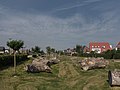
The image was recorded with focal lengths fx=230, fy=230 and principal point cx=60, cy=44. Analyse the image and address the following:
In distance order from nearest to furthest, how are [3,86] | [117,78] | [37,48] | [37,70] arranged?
[117,78] < [3,86] < [37,70] < [37,48]

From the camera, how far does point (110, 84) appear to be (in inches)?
925

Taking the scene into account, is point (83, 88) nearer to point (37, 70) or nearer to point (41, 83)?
point (41, 83)

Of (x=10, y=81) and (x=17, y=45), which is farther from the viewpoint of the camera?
(x=17, y=45)

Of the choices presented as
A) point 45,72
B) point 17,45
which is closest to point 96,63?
point 45,72

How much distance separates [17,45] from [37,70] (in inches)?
229

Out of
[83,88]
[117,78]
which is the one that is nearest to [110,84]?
[117,78]

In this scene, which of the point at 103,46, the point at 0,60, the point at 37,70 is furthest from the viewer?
the point at 103,46

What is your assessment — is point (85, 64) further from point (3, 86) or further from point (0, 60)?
point (3, 86)

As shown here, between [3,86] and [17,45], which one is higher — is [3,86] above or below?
below

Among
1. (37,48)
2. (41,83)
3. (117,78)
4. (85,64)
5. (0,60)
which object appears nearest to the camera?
(117,78)

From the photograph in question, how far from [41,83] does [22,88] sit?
3.16m

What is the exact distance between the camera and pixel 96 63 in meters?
41.7

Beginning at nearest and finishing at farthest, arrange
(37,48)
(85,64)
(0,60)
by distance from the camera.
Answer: (85,64), (0,60), (37,48)

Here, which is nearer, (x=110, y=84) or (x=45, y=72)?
(x=110, y=84)
